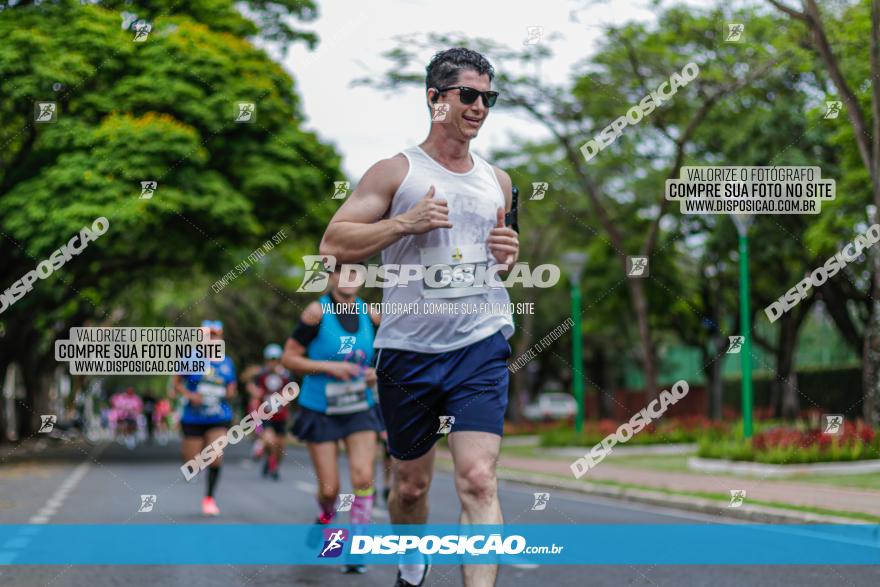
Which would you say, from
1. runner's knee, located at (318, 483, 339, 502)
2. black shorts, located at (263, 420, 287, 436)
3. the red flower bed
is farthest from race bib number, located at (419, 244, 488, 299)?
black shorts, located at (263, 420, 287, 436)

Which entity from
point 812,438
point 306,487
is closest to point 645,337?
point 812,438

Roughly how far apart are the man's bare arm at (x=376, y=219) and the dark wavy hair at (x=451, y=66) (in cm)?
33

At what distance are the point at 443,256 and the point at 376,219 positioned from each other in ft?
0.99

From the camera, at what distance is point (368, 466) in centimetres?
794

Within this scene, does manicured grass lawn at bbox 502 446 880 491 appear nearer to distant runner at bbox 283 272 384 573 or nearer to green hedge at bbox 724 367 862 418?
distant runner at bbox 283 272 384 573

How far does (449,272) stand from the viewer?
5.07 metres

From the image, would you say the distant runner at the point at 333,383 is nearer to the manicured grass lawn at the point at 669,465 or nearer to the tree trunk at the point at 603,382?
the manicured grass lawn at the point at 669,465

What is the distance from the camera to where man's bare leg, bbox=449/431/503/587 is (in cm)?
478

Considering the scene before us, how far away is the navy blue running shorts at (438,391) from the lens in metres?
4.96

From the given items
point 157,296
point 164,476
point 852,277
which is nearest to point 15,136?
point 164,476

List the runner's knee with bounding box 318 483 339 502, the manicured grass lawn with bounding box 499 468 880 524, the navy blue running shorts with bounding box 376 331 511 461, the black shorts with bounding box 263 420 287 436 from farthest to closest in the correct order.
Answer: the black shorts with bounding box 263 420 287 436 → the manicured grass lawn with bounding box 499 468 880 524 → the runner's knee with bounding box 318 483 339 502 → the navy blue running shorts with bounding box 376 331 511 461

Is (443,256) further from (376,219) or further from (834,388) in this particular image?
(834,388)

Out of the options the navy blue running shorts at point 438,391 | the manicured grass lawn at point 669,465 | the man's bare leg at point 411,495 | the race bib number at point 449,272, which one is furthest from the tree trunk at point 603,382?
the race bib number at point 449,272

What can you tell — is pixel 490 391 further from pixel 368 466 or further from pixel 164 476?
pixel 164 476
